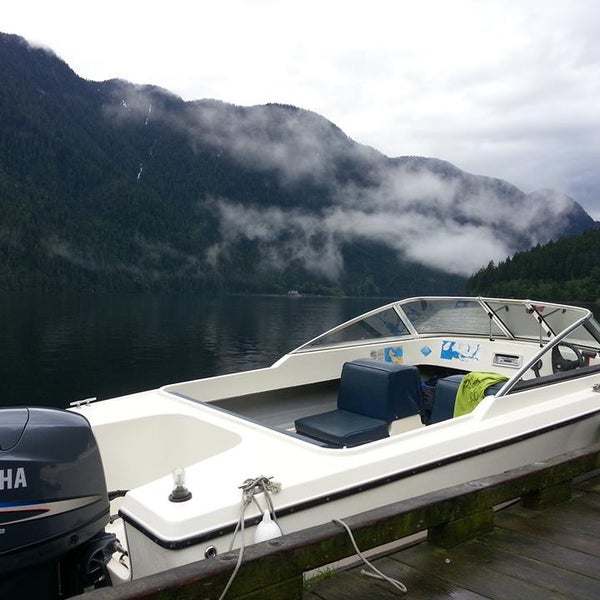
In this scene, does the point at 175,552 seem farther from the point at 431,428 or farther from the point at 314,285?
the point at 314,285

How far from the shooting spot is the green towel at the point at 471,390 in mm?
4574

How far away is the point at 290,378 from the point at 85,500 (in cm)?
334

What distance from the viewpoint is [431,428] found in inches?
151

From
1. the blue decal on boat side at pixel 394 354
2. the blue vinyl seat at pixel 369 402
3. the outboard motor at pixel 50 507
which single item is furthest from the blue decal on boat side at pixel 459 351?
the outboard motor at pixel 50 507

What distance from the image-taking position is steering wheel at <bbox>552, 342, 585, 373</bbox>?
5328mm

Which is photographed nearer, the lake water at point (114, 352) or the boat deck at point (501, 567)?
the boat deck at point (501, 567)

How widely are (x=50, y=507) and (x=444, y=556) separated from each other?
182 centimetres

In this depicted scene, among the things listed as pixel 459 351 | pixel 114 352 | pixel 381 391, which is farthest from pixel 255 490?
pixel 114 352

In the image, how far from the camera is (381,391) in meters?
4.92

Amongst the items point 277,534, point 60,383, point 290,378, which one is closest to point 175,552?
point 277,534

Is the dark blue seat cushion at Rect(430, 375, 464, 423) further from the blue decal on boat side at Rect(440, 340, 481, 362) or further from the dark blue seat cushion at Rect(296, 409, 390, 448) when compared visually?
the blue decal on boat side at Rect(440, 340, 481, 362)

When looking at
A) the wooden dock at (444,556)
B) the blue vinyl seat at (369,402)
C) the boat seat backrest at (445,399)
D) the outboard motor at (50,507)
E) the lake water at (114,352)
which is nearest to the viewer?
the wooden dock at (444,556)

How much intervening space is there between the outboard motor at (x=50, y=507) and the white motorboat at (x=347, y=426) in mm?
241

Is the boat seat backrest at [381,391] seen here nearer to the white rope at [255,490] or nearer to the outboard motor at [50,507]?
the white rope at [255,490]
